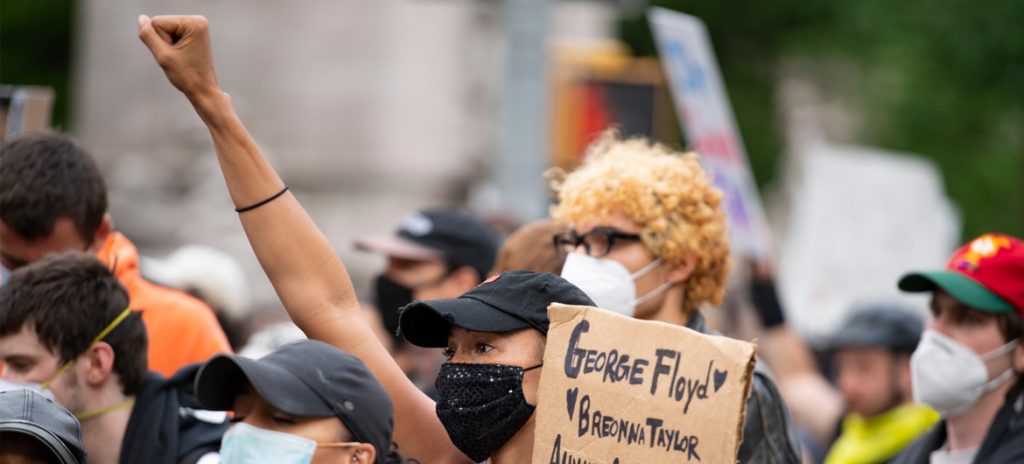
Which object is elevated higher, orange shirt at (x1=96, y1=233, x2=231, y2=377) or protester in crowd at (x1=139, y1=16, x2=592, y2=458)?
protester in crowd at (x1=139, y1=16, x2=592, y2=458)

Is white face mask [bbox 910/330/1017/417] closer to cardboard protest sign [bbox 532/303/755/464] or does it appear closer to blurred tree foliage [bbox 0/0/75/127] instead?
cardboard protest sign [bbox 532/303/755/464]

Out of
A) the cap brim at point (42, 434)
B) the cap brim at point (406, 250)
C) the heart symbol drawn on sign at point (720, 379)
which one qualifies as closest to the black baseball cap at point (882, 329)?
the cap brim at point (406, 250)

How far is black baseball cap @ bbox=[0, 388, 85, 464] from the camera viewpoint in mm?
3918

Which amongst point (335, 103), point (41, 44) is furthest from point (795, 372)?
point (41, 44)

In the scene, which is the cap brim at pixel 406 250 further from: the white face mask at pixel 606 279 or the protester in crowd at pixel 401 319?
the protester in crowd at pixel 401 319

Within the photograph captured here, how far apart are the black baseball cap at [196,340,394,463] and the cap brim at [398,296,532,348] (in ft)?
0.54

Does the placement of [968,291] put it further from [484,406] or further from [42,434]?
[42,434]

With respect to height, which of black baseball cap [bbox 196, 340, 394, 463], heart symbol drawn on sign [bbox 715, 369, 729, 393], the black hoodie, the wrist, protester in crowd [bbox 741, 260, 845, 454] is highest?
the wrist

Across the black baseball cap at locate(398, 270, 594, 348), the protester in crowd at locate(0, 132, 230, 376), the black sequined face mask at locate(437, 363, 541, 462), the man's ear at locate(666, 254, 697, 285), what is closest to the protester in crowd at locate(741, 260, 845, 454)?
the man's ear at locate(666, 254, 697, 285)

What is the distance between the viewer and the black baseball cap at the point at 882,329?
24.4 ft

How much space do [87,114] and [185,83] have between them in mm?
16146

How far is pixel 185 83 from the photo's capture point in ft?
12.8

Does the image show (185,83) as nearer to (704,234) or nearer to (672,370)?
(672,370)

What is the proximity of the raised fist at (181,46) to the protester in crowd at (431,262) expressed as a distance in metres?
2.78
